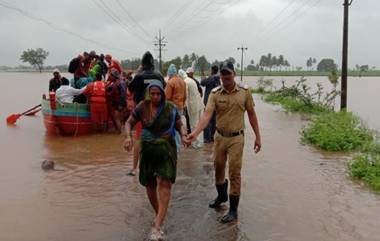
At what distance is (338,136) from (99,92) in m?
6.00

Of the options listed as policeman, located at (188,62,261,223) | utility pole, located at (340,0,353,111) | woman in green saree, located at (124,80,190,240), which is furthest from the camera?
utility pole, located at (340,0,353,111)

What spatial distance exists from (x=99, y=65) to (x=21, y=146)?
3340mm

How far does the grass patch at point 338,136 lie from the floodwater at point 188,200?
69cm

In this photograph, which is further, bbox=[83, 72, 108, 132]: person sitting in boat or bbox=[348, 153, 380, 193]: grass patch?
bbox=[83, 72, 108, 132]: person sitting in boat

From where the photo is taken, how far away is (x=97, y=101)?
12.6 m

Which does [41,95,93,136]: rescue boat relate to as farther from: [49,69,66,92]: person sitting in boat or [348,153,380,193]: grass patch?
[348,153,380,193]: grass patch

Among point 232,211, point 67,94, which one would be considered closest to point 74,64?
point 67,94

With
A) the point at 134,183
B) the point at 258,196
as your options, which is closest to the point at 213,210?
the point at 258,196

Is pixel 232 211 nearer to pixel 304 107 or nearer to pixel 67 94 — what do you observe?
pixel 67 94

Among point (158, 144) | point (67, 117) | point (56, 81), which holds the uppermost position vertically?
point (56, 81)

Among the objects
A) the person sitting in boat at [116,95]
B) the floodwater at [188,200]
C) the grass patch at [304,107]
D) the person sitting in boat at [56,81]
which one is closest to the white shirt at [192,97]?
the floodwater at [188,200]

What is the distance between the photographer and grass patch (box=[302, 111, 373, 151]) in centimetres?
1112

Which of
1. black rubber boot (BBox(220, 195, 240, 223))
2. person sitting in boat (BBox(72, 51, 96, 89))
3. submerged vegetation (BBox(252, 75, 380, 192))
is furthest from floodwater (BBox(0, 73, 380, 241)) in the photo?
person sitting in boat (BBox(72, 51, 96, 89))

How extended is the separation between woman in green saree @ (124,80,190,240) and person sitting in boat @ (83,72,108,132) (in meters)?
7.41
